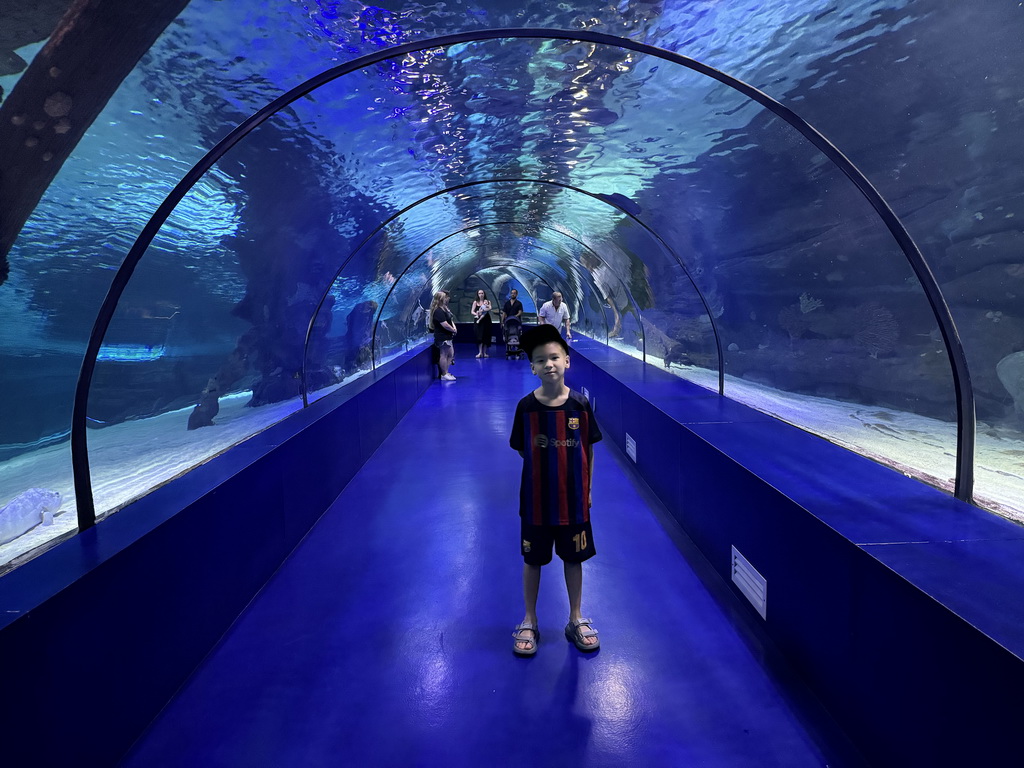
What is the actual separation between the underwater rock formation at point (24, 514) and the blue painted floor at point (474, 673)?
113 cm

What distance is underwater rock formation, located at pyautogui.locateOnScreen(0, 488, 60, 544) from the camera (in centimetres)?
300

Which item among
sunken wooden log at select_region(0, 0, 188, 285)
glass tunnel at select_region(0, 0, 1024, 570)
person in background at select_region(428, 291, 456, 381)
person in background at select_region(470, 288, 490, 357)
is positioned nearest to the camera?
sunken wooden log at select_region(0, 0, 188, 285)

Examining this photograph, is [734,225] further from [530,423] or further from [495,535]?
[530,423]

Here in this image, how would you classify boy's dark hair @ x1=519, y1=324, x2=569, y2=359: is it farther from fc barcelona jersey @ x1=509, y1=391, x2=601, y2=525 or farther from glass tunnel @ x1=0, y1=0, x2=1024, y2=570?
glass tunnel @ x1=0, y1=0, x2=1024, y2=570

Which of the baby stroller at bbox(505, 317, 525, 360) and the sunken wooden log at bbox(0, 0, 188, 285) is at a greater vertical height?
the sunken wooden log at bbox(0, 0, 188, 285)

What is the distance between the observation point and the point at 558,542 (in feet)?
Answer: 9.78

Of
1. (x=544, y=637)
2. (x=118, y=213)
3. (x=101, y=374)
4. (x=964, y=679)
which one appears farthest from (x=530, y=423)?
(x=101, y=374)

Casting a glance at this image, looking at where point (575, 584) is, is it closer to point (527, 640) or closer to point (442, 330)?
point (527, 640)

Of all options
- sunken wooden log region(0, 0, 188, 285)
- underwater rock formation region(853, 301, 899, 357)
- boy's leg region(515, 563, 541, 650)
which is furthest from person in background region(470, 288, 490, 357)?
boy's leg region(515, 563, 541, 650)

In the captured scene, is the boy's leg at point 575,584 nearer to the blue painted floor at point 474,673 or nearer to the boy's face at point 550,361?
the blue painted floor at point 474,673

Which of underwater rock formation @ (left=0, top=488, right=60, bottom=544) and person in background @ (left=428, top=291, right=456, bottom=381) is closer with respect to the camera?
underwater rock formation @ (left=0, top=488, right=60, bottom=544)

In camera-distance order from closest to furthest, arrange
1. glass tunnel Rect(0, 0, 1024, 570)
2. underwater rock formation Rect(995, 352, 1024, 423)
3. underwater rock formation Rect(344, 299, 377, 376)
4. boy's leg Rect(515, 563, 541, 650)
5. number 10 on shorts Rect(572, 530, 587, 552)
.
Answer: number 10 on shorts Rect(572, 530, 587, 552) → boy's leg Rect(515, 563, 541, 650) → glass tunnel Rect(0, 0, 1024, 570) → underwater rock formation Rect(995, 352, 1024, 423) → underwater rock formation Rect(344, 299, 377, 376)

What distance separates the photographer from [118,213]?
39.0ft

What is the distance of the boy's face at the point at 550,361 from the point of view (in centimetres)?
280
